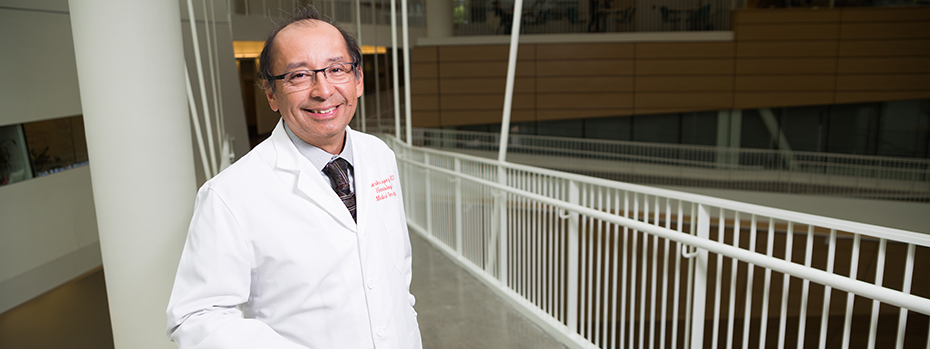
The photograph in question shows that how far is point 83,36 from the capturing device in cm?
197

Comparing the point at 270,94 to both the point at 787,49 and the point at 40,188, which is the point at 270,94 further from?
the point at 787,49

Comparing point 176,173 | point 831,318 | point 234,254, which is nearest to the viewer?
point 234,254

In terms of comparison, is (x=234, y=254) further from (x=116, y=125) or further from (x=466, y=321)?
(x=466, y=321)

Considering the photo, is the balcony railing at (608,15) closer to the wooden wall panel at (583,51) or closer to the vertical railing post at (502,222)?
the wooden wall panel at (583,51)

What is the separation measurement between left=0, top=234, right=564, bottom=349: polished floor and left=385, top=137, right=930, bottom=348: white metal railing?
165 mm

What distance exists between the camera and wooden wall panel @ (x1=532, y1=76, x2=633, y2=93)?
15.8 m

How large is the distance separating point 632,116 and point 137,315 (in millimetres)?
15655

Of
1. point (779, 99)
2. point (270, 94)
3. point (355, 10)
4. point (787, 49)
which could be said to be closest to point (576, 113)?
point (779, 99)

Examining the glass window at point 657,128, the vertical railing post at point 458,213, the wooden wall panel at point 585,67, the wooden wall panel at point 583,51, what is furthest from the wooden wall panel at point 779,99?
the vertical railing post at point 458,213

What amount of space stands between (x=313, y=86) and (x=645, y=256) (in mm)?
2364

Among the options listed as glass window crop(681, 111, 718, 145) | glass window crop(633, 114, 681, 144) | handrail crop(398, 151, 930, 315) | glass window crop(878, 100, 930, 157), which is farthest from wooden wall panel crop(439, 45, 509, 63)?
handrail crop(398, 151, 930, 315)

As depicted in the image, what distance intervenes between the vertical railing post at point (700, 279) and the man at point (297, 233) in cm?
173

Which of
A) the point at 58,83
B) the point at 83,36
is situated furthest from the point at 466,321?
the point at 58,83

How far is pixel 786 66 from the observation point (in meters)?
14.9
